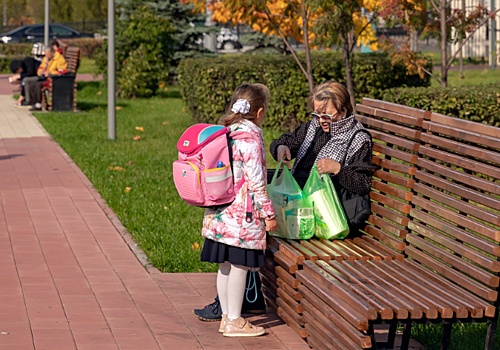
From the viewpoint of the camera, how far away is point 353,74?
1272 cm

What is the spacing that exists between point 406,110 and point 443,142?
1.92 ft

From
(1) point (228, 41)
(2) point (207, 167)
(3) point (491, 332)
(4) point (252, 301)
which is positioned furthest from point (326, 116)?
(1) point (228, 41)

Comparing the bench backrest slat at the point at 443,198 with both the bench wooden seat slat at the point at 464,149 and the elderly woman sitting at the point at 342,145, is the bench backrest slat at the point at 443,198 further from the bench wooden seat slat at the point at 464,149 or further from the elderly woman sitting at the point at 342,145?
the elderly woman sitting at the point at 342,145

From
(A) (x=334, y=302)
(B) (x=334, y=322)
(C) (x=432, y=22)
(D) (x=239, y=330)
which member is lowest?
(D) (x=239, y=330)

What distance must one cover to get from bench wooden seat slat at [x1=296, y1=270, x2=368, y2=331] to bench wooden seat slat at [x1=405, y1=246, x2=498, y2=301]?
0.63m

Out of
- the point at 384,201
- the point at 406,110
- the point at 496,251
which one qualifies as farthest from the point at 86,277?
the point at 496,251

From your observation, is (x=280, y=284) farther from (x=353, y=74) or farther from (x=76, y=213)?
(x=353, y=74)

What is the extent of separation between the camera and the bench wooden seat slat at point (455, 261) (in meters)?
3.47

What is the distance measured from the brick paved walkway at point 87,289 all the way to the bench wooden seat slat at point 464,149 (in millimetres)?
1461

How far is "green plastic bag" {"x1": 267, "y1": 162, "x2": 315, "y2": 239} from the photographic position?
446 cm

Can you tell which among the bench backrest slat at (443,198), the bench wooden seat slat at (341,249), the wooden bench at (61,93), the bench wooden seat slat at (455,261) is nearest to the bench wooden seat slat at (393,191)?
the bench backrest slat at (443,198)

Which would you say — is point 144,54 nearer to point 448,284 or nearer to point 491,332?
point 448,284

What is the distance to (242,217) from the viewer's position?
4.15 m

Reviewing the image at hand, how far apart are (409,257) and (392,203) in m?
0.35
